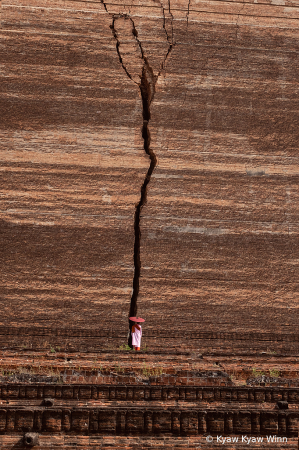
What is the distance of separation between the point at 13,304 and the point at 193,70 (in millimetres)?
5278

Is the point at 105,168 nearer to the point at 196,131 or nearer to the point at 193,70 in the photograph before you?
the point at 196,131

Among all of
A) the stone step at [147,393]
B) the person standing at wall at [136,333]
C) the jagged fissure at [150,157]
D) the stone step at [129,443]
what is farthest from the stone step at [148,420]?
the jagged fissure at [150,157]

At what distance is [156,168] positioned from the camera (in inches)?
349

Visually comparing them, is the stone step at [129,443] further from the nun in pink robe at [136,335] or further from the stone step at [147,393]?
the nun in pink robe at [136,335]

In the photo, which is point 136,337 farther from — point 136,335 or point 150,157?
point 150,157

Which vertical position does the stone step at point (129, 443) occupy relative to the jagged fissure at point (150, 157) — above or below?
below

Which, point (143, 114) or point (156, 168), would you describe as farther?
point (143, 114)

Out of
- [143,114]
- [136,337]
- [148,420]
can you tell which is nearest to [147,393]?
[148,420]

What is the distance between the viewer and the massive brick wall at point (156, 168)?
8.47m

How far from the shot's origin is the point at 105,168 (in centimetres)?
878

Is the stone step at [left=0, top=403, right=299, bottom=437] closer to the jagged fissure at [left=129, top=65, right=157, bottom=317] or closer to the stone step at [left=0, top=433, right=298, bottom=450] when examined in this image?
the stone step at [left=0, top=433, right=298, bottom=450]

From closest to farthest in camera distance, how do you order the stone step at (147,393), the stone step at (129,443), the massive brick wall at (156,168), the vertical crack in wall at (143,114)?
the stone step at (129,443), the stone step at (147,393), the massive brick wall at (156,168), the vertical crack in wall at (143,114)

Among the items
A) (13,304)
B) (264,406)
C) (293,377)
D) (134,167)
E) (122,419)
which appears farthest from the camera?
(134,167)

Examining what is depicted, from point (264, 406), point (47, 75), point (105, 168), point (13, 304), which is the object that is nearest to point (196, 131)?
point (105, 168)
